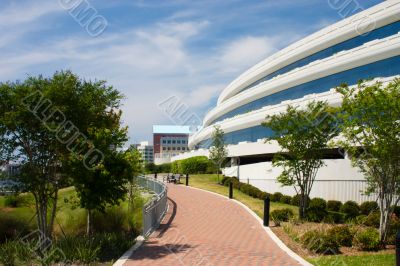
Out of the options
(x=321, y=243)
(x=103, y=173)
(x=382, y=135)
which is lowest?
(x=321, y=243)

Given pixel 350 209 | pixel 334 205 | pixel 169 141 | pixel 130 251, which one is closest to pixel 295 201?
pixel 334 205

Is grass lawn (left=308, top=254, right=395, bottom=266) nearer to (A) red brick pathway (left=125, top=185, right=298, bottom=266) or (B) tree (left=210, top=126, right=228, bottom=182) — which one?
(A) red brick pathway (left=125, top=185, right=298, bottom=266)

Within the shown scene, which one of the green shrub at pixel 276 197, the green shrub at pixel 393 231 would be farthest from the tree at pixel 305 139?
the green shrub at pixel 276 197

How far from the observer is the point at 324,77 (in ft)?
112

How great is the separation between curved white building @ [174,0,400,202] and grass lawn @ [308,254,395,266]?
1013cm

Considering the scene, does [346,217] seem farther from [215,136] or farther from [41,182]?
[215,136]

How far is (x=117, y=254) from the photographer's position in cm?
1108

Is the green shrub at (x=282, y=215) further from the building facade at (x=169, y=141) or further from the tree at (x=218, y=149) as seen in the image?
the building facade at (x=169, y=141)

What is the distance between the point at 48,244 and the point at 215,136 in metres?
29.3

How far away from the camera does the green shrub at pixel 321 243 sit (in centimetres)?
1134

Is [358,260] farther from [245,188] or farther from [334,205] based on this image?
[245,188]

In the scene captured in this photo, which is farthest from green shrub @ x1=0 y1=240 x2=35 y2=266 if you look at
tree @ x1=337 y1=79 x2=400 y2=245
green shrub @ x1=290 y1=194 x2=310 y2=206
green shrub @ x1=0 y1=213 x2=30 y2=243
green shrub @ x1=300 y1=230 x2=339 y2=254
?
green shrub @ x1=290 y1=194 x2=310 y2=206

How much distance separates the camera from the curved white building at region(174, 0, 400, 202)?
2318cm

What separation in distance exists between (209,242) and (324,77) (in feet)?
82.0
